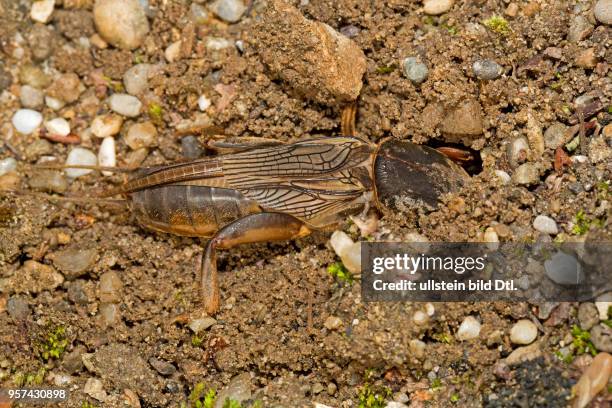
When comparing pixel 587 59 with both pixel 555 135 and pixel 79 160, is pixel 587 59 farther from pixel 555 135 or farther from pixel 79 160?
pixel 79 160

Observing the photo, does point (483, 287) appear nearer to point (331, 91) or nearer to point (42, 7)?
point (331, 91)

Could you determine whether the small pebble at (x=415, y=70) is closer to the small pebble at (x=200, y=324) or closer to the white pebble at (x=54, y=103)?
the small pebble at (x=200, y=324)

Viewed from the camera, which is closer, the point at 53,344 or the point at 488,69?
the point at 488,69

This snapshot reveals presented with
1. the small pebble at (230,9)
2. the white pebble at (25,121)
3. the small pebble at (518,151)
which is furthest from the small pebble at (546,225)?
the white pebble at (25,121)

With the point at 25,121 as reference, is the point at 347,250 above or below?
below

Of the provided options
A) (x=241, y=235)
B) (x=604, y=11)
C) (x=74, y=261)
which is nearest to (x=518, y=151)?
(x=604, y=11)

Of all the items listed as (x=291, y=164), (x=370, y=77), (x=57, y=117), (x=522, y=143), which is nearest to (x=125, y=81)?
→ (x=57, y=117)

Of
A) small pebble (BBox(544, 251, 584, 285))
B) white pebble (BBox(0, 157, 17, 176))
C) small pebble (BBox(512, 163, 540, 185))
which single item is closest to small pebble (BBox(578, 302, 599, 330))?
small pebble (BBox(544, 251, 584, 285))
